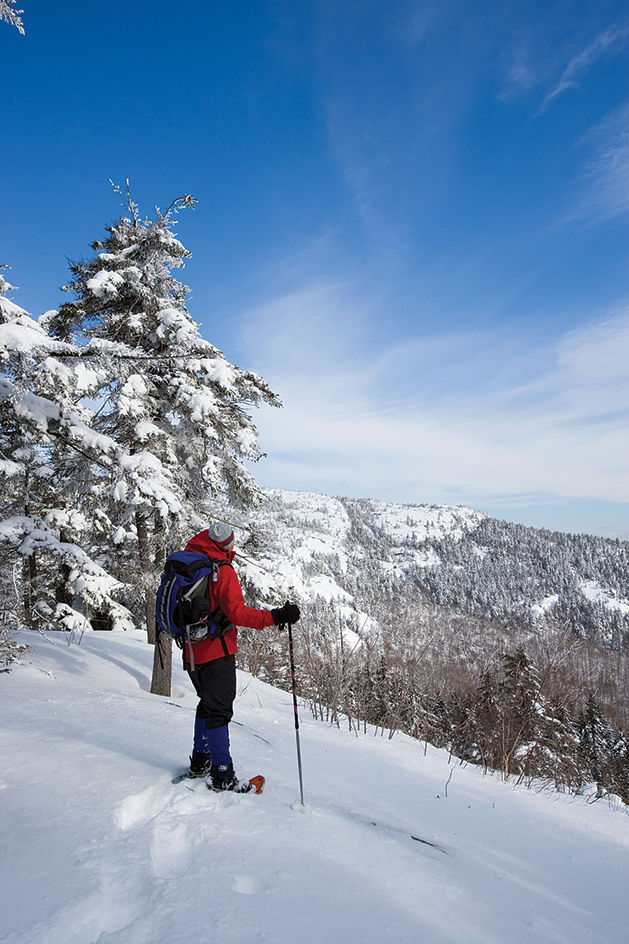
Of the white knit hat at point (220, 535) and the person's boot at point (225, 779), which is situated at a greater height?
the white knit hat at point (220, 535)

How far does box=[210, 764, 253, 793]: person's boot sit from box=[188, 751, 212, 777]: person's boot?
171 millimetres

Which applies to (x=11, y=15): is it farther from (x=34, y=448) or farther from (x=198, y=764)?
(x=198, y=764)

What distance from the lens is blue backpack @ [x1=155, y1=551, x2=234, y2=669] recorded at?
3516 millimetres

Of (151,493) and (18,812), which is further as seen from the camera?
(151,493)

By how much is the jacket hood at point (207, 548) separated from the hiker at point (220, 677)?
6 cm

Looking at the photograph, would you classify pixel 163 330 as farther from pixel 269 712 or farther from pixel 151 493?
pixel 269 712

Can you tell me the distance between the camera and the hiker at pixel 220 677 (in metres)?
3.47

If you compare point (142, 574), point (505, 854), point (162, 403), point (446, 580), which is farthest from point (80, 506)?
point (446, 580)

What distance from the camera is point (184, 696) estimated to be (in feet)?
30.6

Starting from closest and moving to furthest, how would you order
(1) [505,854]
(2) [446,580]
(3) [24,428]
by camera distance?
1. (1) [505,854]
2. (3) [24,428]
3. (2) [446,580]

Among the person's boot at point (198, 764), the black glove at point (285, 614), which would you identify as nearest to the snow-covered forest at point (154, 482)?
the black glove at point (285, 614)

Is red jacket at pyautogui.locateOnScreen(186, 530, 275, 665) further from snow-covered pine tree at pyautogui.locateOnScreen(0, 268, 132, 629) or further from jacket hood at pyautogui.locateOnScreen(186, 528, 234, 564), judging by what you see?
snow-covered pine tree at pyautogui.locateOnScreen(0, 268, 132, 629)

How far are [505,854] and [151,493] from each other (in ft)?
21.8

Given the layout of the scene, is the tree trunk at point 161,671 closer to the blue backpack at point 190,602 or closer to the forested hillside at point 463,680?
the forested hillside at point 463,680
